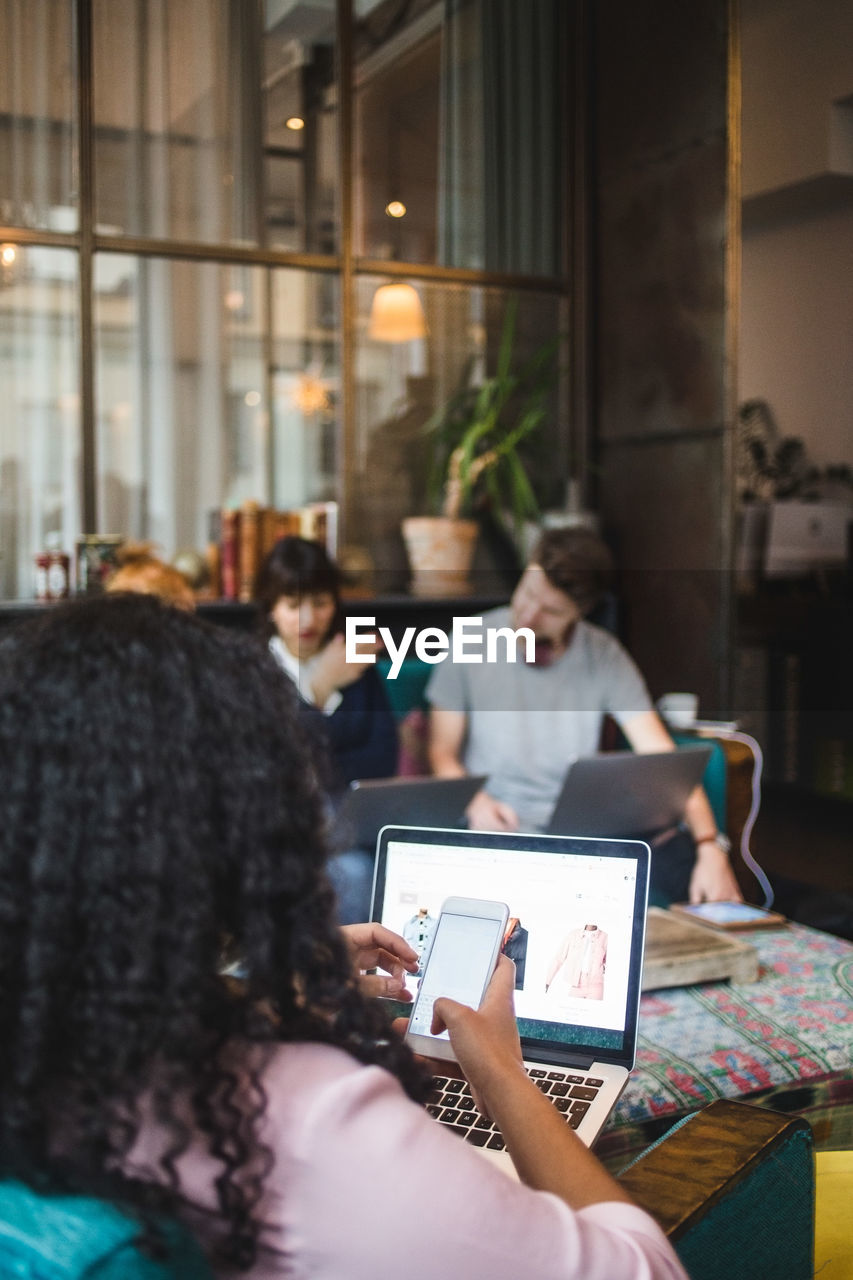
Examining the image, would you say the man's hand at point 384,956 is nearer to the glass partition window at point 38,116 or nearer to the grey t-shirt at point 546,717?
the grey t-shirt at point 546,717

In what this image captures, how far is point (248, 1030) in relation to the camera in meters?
0.73

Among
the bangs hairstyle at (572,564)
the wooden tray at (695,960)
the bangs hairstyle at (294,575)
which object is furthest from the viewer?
the bangs hairstyle at (294,575)

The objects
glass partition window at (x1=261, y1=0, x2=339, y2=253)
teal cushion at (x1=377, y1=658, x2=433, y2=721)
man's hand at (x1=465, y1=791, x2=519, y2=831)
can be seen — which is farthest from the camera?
glass partition window at (x1=261, y1=0, x2=339, y2=253)

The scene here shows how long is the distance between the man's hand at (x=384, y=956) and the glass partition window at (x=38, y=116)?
3296 mm

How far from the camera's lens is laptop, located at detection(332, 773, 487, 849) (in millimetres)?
2025

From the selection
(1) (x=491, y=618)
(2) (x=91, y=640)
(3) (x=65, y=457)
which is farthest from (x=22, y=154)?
(2) (x=91, y=640)

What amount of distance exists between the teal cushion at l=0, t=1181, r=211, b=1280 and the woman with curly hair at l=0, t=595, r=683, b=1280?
0.04 ft

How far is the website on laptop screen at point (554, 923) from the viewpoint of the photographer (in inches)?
46.7

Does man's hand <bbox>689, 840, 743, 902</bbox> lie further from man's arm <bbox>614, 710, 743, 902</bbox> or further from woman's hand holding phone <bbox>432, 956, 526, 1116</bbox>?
woman's hand holding phone <bbox>432, 956, 526, 1116</bbox>

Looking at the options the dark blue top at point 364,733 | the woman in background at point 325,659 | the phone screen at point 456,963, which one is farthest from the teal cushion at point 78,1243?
the dark blue top at point 364,733

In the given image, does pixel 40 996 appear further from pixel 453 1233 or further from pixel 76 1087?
pixel 453 1233

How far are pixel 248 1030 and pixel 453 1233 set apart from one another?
16 centimetres

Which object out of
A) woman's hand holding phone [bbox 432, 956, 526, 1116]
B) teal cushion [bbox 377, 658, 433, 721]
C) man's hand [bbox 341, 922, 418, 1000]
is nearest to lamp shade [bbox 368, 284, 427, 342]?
teal cushion [bbox 377, 658, 433, 721]

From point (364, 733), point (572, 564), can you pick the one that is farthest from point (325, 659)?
point (572, 564)
